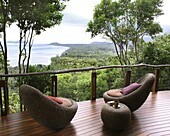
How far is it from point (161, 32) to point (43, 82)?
19.5 feet

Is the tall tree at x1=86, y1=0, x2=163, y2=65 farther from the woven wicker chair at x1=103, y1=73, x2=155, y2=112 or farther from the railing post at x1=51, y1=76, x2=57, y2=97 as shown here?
the woven wicker chair at x1=103, y1=73, x2=155, y2=112

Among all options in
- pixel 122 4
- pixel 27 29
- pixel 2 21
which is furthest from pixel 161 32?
pixel 2 21

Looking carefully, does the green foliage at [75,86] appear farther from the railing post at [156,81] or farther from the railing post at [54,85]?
the railing post at [156,81]

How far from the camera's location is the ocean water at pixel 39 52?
663 centimetres

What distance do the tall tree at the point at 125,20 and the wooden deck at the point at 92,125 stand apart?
5.04 m

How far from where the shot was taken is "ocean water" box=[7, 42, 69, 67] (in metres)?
6.63

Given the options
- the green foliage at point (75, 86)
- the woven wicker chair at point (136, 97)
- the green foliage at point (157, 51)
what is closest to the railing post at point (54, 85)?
the green foliage at point (75, 86)

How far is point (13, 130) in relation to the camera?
3.01m

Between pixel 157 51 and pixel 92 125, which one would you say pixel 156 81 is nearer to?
pixel 92 125

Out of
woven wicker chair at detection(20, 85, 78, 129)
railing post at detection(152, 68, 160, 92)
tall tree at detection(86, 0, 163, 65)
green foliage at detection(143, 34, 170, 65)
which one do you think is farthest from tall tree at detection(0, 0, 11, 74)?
Answer: green foliage at detection(143, 34, 170, 65)

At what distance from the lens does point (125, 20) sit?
8.54m

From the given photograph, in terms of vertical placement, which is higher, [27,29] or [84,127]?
[27,29]

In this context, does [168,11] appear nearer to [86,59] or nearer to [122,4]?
[122,4]

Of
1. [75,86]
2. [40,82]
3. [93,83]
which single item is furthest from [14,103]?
[93,83]
